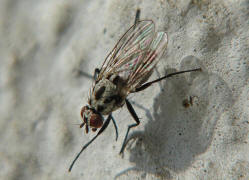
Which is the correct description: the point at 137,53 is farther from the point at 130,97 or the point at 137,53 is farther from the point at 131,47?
the point at 130,97

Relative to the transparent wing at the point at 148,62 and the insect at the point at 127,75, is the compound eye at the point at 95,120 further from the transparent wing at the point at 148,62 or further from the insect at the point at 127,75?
the transparent wing at the point at 148,62

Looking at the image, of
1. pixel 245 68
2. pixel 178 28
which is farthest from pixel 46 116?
pixel 245 68

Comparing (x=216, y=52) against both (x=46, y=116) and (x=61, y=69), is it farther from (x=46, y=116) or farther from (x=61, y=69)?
(x=46, y=116)

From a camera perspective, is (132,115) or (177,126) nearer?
(177,126)

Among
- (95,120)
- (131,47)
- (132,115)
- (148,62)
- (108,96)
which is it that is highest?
(131,47)

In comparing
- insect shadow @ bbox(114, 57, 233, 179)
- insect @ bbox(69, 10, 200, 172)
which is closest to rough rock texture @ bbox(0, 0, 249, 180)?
insect shadow @ bbox(114, 57, 233, 179)

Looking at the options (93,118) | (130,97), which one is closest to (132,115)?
(130,97)
